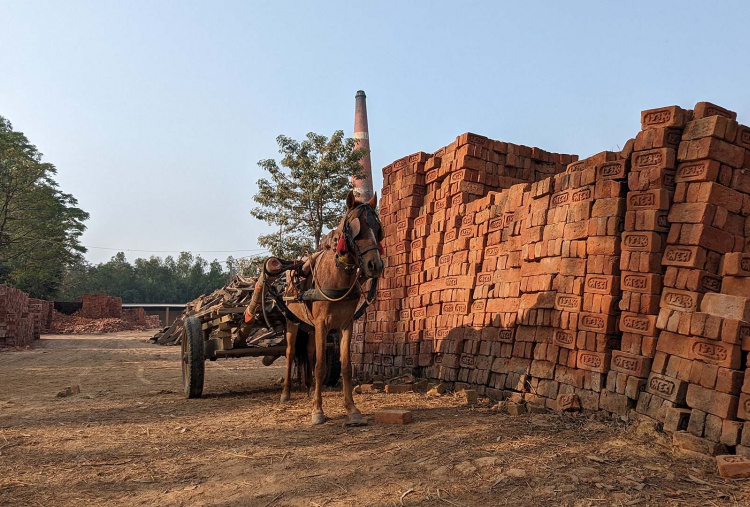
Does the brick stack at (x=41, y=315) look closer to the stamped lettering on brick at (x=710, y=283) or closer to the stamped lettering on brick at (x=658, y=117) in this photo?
the stamped lettering on brick at (x=658, y=117)

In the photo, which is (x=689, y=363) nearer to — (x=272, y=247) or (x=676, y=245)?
(x=676, y=245)

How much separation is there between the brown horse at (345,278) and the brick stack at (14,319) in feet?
52.9

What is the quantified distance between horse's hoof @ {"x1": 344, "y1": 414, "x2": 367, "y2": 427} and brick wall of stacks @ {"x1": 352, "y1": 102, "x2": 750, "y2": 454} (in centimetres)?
203

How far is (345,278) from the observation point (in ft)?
19.1

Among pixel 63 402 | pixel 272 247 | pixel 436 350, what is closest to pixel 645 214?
pixel 436 350

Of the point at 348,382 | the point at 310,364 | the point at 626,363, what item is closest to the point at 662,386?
the point at 626,363

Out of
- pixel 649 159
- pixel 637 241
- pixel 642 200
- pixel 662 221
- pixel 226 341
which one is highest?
pixel 649 159

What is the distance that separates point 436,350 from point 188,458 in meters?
4.41

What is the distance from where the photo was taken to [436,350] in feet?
26.4

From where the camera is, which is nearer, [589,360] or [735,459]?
[735,459]

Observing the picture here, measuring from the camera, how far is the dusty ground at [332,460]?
3.49m

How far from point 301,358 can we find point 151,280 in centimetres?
6077

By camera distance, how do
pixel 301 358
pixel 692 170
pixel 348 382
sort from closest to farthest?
pixel 692 170, pixel 348 382, pixel 301 358

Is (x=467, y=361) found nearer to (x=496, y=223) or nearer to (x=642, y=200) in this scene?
(x=496, y=223)
